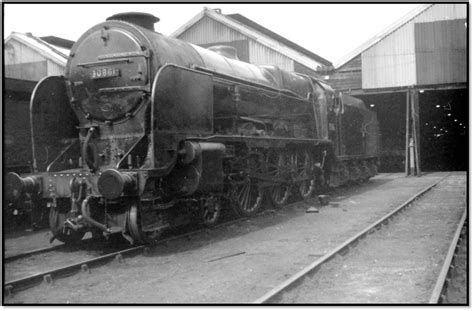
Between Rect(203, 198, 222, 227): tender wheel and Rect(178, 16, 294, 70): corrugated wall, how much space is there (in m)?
13.9

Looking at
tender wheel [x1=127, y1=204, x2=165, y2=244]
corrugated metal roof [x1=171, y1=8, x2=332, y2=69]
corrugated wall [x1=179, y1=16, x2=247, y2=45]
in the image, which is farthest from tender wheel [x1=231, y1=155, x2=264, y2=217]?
corrugated wall [x1=179, y1=16, x2=247, y2=45]

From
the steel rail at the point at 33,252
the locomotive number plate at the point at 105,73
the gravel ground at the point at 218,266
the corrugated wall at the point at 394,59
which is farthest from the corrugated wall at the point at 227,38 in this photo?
the steel rail at the point at 33,252

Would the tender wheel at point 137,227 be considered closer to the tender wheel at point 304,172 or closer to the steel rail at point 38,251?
the steel rail at point 38,251

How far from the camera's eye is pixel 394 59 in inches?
797

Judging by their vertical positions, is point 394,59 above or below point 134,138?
above

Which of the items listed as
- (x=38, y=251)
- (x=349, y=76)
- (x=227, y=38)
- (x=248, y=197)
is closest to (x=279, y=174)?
(x=248, y=197)

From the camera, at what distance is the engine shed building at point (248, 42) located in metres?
21.5

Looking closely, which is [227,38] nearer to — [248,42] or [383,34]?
[248,42]

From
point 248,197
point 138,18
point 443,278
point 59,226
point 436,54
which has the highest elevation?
point 436,54

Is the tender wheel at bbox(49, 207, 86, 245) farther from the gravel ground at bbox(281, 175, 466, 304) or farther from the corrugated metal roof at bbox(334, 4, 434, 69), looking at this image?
the corrugated metal roof at bbox(334, 4, 434, 69)

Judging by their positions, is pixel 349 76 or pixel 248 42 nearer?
pixel 248 42

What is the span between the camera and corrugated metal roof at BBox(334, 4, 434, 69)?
1717 cm

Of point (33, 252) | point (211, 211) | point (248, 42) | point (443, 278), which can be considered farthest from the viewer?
point (248, 42)

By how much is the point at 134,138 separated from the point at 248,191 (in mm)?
3270
